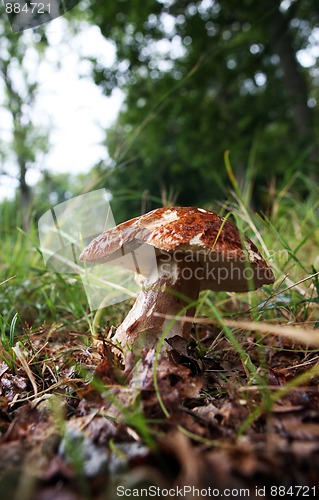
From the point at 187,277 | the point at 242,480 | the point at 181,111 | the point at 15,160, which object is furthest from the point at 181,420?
the point at 15,160

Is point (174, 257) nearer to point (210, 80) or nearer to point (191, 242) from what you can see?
point (191, 242)

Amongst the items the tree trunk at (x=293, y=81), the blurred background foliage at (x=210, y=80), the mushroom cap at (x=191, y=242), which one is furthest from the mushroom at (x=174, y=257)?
the tree trunk at (x=293, y=81)

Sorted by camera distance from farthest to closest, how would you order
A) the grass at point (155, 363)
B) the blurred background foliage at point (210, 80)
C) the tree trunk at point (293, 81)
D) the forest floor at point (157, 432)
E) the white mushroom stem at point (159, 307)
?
the tree trunk at point (293, 81) → the blurred background foliage at point (210, 80) → the white mushroom stem at point (159, 307) → the grass at point (155, 363) → the forest floor at point (157, 432)

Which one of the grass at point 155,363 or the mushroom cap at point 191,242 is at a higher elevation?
the mushroom cap at point 191,242

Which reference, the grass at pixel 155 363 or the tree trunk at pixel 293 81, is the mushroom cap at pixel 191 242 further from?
the tree trunk at pixel 293 81

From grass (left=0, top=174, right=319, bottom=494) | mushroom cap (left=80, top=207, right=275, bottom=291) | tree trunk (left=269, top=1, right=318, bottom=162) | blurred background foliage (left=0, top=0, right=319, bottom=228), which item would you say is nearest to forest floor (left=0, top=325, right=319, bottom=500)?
grass (left=0, top=174, right=319, bottom=494)

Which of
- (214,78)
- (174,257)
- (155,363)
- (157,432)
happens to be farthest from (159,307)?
(214,78)

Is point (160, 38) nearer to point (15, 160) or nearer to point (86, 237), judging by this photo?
point (86, 237)
